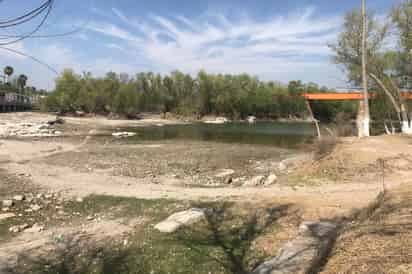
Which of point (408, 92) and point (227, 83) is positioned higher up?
point (227, 83)

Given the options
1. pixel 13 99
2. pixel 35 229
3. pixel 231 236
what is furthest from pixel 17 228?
pixel 13 99

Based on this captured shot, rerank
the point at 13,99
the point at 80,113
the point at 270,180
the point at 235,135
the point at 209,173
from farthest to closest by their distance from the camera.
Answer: the point at 80,113 < the point at 13,99 < the point at 235,135 < the point at 209,173 < the point at 270,180

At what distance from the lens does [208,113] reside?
90875 millimetres

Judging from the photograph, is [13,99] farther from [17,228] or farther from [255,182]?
[17,228]

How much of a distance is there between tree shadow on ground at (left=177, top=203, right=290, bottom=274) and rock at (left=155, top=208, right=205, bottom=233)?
0.22 m

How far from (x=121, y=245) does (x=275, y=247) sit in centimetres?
330

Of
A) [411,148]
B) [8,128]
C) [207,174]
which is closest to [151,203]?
[207,174]

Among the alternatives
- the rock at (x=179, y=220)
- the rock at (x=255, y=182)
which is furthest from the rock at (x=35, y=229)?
the rock at (x=255, y=182)

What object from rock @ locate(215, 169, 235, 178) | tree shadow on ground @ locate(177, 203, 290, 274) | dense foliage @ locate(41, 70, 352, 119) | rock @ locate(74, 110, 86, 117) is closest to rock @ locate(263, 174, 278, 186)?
rock @ locate(215, 169, 235, 178)

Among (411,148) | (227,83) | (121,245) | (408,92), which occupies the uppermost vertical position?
(227,83)

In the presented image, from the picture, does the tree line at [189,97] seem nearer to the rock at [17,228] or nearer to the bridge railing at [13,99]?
the bridge railing at [13,99]

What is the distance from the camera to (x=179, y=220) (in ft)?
25.5

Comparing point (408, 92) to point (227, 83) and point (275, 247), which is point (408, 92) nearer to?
point (275, 247)

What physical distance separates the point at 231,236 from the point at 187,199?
11.2 ft
